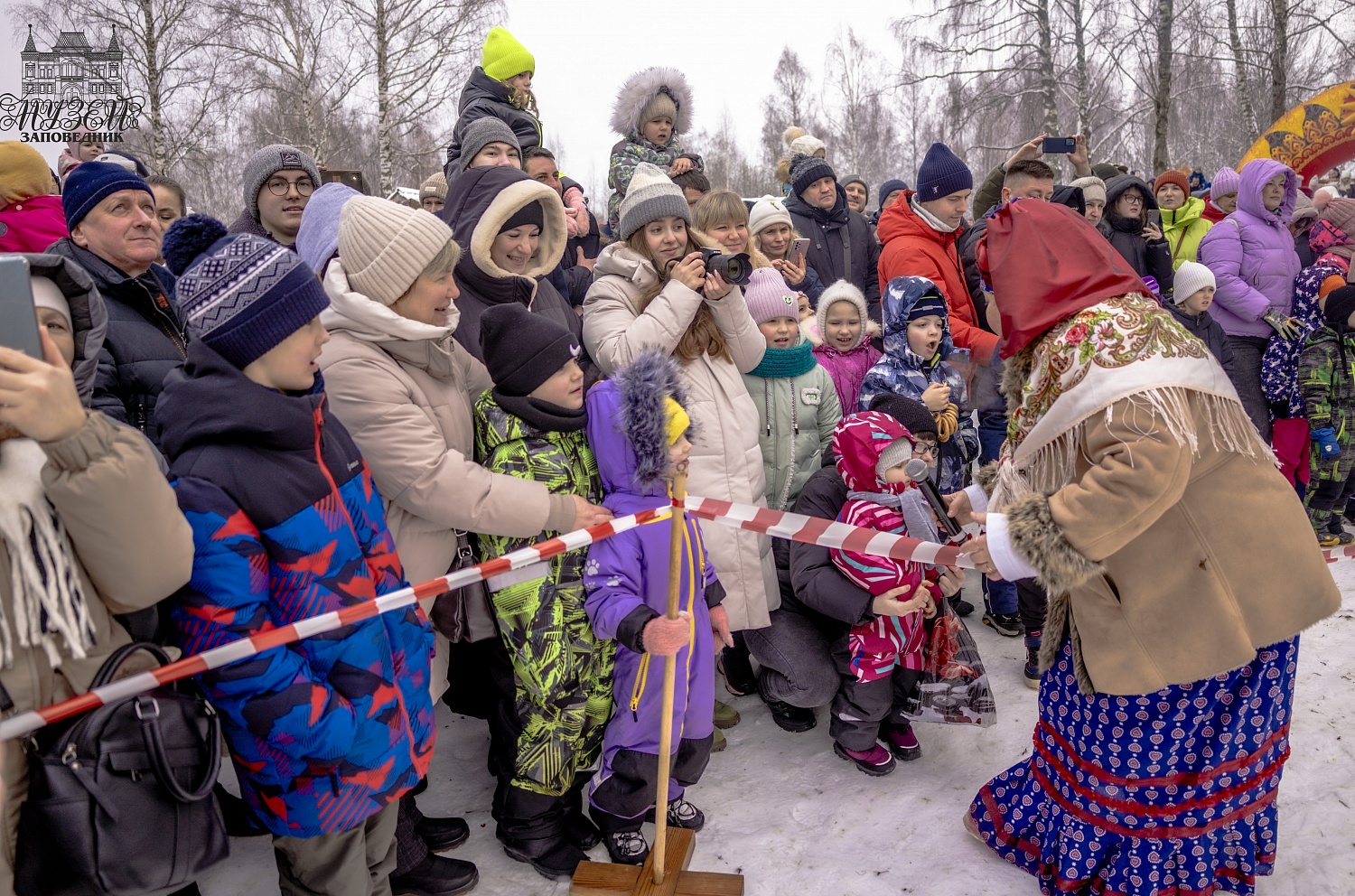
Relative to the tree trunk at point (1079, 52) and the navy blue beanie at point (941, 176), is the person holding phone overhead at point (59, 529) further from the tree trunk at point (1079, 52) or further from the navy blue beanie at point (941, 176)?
the tree trunk at point (1079, 52)

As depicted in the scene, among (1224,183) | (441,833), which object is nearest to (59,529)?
(441,833)

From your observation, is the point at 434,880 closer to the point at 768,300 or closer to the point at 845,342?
the point at 768,300

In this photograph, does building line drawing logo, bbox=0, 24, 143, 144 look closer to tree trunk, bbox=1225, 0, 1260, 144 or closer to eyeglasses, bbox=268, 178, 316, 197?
eyeglasses, bbox=268, 178, 316, 197

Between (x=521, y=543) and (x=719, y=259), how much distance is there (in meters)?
1.27

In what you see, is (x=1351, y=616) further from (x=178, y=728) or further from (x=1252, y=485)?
(x=178, y=728)

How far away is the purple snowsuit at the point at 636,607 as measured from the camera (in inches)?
99.8

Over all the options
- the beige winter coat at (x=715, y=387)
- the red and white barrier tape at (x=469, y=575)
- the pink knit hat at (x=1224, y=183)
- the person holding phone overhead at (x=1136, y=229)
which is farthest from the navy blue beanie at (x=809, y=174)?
the pink knit hat at (x=1224, y=183)

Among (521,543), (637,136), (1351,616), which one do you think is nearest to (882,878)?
(521,543)

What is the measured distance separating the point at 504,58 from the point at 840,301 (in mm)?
2535

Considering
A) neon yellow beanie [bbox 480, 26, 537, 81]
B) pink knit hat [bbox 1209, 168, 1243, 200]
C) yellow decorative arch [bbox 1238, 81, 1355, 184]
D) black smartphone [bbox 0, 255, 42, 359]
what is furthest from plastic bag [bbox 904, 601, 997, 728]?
yellow decorative arch [bbox 1238, 81, 1355, 184]

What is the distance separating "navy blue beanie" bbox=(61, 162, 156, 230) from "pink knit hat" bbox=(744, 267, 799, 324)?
8.00 feet

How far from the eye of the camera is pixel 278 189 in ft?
11.9

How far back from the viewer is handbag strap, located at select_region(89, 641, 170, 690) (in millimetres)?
1630

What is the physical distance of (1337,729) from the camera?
3.22 metres
